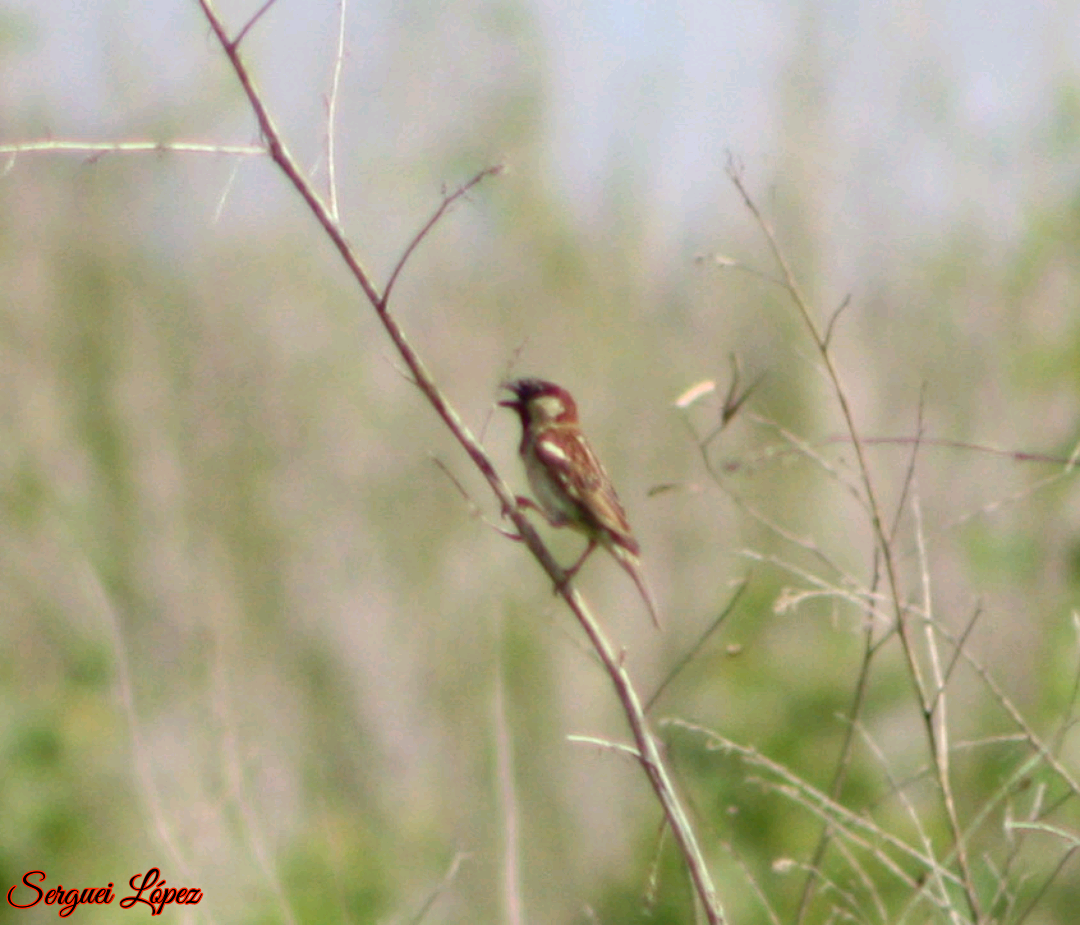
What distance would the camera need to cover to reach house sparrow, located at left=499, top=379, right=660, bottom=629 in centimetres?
448

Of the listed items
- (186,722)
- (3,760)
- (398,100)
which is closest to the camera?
(3,760)

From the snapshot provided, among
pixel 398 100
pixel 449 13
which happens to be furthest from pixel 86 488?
pixel 449 13

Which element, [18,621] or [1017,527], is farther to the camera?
[18,621]

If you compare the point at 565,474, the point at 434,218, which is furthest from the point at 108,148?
the point at 565,474

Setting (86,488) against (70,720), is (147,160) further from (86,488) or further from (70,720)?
(70,720)

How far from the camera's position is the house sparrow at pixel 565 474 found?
14.7ft

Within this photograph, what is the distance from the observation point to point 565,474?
4.52 metres

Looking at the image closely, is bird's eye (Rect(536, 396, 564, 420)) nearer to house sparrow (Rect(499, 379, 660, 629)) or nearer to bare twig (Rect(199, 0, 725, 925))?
house sparrow (Rect(499, 379, 660, 629))

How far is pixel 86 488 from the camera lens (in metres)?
10.1

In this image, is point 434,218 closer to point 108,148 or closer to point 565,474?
point 108,148

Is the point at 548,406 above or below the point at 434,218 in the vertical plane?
below

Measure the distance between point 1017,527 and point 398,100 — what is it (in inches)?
216
